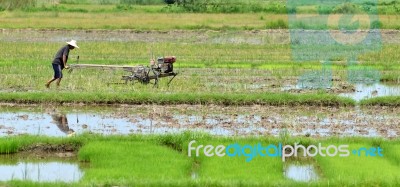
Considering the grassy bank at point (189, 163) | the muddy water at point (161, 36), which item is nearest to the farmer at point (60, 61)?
the grassy bank at point (189, 163)

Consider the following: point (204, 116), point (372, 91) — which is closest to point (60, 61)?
point (204, 116)

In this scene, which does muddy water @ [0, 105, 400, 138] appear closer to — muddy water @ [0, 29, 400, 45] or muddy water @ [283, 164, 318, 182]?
muddy water @ [283, 164, 318, 182]

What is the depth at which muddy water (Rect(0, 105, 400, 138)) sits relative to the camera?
8.90 meters

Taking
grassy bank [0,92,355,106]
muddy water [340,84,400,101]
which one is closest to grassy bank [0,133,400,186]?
grassy bank [0,92,355,106]

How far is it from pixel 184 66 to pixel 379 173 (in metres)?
8.75

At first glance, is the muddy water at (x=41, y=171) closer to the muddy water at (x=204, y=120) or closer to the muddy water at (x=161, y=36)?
the muddy water at (x=204, y=120)

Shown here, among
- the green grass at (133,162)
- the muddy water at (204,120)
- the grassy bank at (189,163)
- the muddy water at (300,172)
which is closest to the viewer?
the grassy bank at (189,163)

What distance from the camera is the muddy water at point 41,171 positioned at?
6617 mm

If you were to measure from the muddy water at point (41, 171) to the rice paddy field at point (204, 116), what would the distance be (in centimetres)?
2

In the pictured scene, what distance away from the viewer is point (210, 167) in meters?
6.82

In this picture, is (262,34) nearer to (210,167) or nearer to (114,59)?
(114,59)

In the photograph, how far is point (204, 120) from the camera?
9617 mm

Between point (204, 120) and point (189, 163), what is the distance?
263cm

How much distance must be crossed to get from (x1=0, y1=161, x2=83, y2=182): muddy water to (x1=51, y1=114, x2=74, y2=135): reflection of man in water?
157 cm
